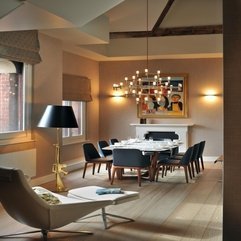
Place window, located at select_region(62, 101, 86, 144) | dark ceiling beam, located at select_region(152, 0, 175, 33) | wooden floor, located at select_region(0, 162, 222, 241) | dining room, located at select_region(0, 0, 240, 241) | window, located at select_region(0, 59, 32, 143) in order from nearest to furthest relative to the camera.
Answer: wooden floor, located at select_region(0, 162, 222, 241)
window, located at select_region(0, 59, 32, 143)
dining room, located at select_region(0, 0, 240, 241)
dark ceiling beam, located at select_region(152, 0, 175, 33)
window, located at select_region(62, 101, 86, 144)

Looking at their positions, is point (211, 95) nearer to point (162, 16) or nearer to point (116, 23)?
point (162, 16)

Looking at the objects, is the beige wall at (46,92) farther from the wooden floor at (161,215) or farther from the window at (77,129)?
the window at (77,129)

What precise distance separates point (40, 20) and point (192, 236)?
3349 mm

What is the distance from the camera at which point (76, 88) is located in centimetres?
1035

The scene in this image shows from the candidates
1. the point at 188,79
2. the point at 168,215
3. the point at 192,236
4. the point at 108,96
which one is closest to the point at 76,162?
the point at 108,96

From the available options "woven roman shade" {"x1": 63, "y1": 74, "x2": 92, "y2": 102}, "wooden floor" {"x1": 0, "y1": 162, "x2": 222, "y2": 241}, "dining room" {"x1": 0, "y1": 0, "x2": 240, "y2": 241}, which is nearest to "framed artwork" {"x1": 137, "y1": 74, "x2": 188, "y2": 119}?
"dining room" {"x1": 0, "y1": 0, "x2": 240, "y2": 241}

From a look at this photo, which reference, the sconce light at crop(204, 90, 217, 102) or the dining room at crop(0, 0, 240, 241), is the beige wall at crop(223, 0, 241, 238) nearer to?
the dining room at crop(0, 0, 240, 241)

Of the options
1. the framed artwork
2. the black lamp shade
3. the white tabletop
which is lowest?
the white tabletop

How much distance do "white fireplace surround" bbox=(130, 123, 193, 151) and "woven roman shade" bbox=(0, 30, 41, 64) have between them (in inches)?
179

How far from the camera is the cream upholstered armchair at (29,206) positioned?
4094 mm

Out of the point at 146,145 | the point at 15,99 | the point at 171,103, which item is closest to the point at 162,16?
the point at 171,103

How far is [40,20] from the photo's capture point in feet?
18.2

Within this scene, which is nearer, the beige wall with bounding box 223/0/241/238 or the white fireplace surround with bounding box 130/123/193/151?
the beige wall with bounding box 223/0/241/238

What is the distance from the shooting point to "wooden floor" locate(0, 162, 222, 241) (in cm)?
464
